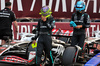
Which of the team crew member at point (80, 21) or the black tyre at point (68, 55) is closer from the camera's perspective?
the black tyre at point (68, 55)

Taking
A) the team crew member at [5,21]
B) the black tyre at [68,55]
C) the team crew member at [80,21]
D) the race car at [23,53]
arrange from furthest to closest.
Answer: the team crew member at [5,21] < the team crew member at [80,21] < the race car at [23,53] < the black tyre at [68,55]

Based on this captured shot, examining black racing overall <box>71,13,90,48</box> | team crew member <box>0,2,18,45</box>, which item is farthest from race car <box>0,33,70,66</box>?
team crew member <box>0,2,18,45</box>

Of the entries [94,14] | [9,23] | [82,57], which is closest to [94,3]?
[94,14]

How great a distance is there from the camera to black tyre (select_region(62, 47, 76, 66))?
534 cm

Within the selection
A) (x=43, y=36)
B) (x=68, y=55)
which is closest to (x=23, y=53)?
(x=43, y=36)

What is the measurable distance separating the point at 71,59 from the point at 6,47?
1905mm

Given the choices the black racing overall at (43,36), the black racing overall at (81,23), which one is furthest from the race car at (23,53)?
the black racing overall at (81,23)

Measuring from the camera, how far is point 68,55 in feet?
17.8

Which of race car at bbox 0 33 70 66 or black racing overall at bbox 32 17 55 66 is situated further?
race car at bbox 0 33 70 66

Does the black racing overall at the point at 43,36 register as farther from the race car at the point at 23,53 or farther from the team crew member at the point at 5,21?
the team crew member at the point at 5,21

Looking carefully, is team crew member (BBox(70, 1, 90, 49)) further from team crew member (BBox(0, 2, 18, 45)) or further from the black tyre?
team crew member (BBox(0, 2, 18, 45))

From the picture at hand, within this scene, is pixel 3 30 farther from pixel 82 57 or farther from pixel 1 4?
pixel 1 4

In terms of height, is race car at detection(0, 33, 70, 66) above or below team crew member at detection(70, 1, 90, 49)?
below

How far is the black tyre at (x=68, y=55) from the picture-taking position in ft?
17.5
